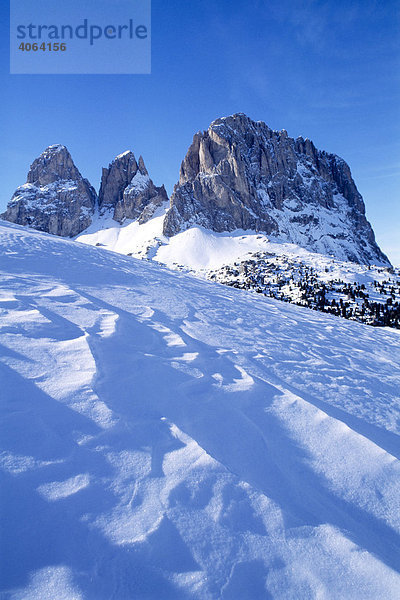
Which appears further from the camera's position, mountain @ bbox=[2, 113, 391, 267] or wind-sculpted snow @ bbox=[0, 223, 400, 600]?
mountain @ bbox=[2, 113, 391, 267]

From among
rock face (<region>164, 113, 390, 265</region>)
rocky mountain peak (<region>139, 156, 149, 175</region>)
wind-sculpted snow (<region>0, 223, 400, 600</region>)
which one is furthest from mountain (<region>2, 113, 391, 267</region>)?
wind-sculpted snow (<region>0, 223, 400, 600</region>)

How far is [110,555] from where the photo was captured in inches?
58.2

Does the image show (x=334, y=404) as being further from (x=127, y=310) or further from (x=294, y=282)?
(x=294, y=282)

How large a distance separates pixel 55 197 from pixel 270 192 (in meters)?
120

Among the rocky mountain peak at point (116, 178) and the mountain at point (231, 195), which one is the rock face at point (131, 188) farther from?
the mountain at point (231, 195)

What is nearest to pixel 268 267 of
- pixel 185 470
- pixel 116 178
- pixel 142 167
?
pixel 185 470

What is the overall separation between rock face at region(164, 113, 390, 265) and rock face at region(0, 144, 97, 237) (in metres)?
60.8

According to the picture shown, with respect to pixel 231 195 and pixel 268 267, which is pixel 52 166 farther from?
pixel 268 267

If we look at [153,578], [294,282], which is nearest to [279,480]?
[153,578]

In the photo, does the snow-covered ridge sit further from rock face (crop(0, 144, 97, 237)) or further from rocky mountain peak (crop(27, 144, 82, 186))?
rocky mountain peak (crop(27, 144, 82, 186))

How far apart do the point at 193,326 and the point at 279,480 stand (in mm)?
3464

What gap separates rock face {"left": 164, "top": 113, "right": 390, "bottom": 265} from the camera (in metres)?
124

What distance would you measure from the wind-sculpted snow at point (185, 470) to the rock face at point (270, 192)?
407 ft

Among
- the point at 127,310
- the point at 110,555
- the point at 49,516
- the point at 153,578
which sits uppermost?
the point at 127,310
